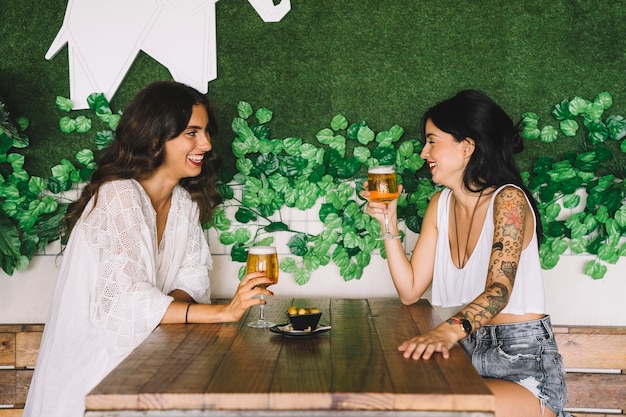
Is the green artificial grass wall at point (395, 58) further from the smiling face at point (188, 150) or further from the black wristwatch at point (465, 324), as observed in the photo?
the black wristwatch at point (465, 324)

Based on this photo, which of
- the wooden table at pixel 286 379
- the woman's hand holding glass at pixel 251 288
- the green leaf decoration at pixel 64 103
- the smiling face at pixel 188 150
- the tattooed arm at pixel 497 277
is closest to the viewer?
the wooden table at pixel 286 379

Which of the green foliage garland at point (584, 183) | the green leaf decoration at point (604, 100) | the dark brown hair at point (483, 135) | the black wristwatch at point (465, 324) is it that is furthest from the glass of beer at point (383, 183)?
the green leaf decoration at point (604, 100)

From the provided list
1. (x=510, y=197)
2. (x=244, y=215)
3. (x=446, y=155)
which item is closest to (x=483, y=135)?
(x=446, y=155)

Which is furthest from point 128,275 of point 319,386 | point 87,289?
point 319,386

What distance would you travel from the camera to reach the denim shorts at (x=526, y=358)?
2230 mm

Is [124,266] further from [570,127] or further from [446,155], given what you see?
[570,127]

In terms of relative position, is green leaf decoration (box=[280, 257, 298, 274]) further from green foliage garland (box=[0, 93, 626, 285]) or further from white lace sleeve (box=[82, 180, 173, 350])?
white lace sleeve (box=[82, 180, 173, 350])

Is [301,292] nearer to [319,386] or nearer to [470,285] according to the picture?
[470,285]

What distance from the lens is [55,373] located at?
2400 millimetres

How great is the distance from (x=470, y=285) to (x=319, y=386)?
3.66 feet

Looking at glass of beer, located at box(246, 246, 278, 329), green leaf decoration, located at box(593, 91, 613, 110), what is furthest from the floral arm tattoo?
green leaf decoration, located at box(593, 91, 613, 110)

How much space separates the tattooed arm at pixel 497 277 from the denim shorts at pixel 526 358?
0.90 feet

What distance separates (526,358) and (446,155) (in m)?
0.75

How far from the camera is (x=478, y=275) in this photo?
250 cm
